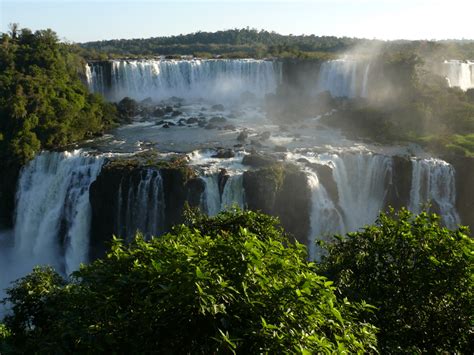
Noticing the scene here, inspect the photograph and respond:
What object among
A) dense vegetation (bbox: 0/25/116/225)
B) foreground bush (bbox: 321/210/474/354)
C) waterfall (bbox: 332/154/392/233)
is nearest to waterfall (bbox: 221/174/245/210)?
waterfall (bbox: 332/154/392/233)

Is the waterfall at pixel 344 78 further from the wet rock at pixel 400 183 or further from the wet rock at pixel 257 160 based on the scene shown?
the wet rock at pixel 257 160

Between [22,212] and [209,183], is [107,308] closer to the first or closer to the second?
[209,183]

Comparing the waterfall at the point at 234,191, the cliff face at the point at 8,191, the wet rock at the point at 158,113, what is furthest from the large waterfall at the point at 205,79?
the waterfall at the point at 234,191

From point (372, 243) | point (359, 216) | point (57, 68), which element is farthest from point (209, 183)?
point (57, 68)

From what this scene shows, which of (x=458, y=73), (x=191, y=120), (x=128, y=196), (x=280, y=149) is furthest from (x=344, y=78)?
(x=128, y=196)

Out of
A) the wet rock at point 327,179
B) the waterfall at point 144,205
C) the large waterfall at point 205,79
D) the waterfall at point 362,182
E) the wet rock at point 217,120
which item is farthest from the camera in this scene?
the large waterfall at point 205,79

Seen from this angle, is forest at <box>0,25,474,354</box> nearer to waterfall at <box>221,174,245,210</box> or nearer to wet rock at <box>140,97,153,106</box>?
waterfall at <box>221,174,245,210</box>
